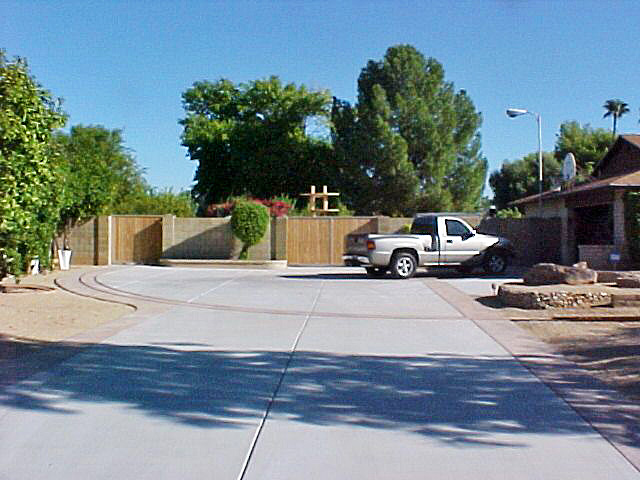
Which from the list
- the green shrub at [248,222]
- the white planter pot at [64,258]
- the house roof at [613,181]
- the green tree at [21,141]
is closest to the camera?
the green tree at [21,141]

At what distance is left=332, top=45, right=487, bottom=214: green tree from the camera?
145 ft

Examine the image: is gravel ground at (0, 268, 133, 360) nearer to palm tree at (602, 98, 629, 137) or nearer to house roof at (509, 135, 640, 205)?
house roof at (509, 135, 640, 205)

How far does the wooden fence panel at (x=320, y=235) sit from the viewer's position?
29172mm

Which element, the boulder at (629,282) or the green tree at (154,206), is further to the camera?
the green tree at (154,206)

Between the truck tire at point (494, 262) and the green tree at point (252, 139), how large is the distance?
84.6 feet

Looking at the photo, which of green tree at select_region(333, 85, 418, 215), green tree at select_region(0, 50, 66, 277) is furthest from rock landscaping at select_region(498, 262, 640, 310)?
green tree at select_region(333, 85, 418, 215)

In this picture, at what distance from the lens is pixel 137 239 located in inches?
1156

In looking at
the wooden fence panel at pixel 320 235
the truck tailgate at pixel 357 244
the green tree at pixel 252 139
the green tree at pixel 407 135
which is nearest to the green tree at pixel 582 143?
the green tree at pixel 407 135

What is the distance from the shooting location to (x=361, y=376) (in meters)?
9.02

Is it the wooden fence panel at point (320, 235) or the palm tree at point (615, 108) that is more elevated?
the palm tree at point (615, 108)

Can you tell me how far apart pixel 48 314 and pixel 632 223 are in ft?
52.2

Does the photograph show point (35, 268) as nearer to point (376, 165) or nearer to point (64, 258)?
point (64, 258)

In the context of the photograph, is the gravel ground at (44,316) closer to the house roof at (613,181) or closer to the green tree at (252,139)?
the house roof at (613,181)

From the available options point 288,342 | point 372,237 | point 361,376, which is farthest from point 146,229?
point 361,376
